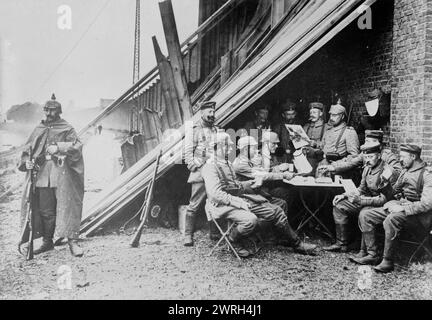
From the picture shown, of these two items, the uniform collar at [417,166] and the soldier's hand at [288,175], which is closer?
the uniform collar at [417,166]

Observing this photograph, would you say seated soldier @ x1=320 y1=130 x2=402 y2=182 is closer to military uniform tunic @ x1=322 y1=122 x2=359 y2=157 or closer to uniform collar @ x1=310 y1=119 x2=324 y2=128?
military uniform tunic @ x1=322 y1=122 x2=359 y2=157

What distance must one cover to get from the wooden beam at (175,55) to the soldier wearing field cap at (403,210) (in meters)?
3.31

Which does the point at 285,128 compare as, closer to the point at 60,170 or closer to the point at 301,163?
the point at 301,163

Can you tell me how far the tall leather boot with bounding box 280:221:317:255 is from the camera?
4.92 metres

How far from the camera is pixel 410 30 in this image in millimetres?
5395

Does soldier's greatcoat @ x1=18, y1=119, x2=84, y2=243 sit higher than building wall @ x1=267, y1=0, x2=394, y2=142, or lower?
lower

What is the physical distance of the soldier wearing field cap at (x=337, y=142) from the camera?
5418mm

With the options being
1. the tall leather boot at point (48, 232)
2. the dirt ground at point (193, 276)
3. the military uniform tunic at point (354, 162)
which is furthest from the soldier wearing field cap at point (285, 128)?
the tall leather boot at point (48, 232)

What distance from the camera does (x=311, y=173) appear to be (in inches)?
221

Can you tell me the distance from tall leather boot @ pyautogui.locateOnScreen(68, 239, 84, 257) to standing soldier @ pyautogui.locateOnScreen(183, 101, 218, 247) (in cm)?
130

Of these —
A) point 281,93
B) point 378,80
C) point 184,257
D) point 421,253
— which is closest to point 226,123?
point 281,93

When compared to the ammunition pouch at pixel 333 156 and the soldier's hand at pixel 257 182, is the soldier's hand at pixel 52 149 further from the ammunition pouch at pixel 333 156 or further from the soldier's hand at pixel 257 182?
the ammunition pouch at pixel 333 156

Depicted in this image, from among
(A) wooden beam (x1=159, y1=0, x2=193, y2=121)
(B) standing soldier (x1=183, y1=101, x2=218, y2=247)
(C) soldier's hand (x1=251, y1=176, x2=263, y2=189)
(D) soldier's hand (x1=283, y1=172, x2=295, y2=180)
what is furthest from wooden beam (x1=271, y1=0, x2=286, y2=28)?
(C) soldier's hand (x1=251, y1=176, x2=263, y2=189)

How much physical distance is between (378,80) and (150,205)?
376cm
